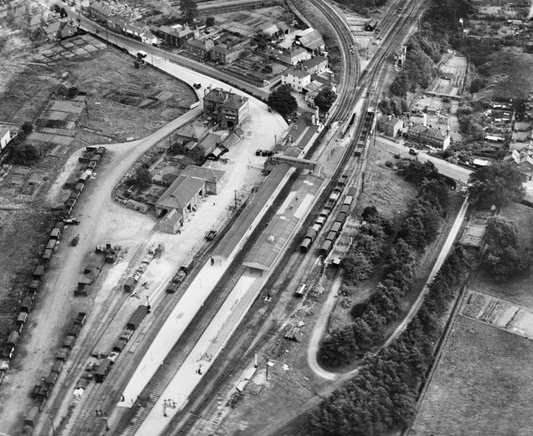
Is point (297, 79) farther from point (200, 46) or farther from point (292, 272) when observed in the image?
point (292, 272)

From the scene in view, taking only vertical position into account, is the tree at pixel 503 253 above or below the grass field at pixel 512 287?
above

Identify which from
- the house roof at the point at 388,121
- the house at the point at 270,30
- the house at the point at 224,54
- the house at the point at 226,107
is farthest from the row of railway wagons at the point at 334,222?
the house at the point at 270,30

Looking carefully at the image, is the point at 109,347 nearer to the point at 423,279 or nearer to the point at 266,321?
the point at 266,321

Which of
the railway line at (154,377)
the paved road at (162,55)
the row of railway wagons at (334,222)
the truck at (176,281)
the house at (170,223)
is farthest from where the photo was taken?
the paved road at (162,55)

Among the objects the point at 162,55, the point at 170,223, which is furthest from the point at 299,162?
the point at 162,55

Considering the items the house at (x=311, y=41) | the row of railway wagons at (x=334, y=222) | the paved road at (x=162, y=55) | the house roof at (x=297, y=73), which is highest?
the house roof at (x=297, y=73)

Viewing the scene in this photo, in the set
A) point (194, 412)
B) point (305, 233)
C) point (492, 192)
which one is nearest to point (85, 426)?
point (194, 412)

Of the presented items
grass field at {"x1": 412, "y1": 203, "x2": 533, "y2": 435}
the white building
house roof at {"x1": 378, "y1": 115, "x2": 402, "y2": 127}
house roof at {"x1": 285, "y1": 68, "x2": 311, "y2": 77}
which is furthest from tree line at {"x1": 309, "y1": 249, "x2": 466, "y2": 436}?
the white building

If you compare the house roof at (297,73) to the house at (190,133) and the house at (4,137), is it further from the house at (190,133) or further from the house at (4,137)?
the house at (4,137)
